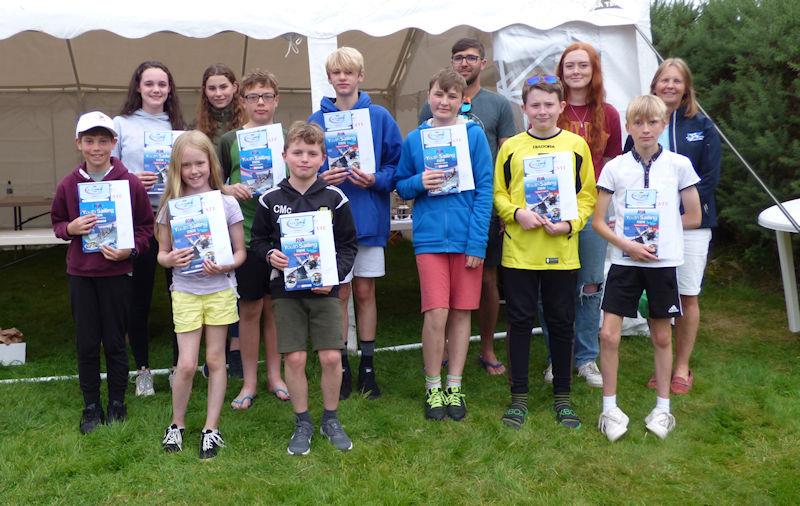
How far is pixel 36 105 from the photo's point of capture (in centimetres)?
890

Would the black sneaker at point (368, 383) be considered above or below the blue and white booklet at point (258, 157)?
below

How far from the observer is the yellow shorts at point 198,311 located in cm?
324

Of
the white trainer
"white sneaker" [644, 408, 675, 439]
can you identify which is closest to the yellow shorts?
the white trainer

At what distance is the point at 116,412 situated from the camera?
358cm

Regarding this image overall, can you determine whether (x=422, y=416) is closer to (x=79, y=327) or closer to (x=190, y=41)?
(x=79, y=327)

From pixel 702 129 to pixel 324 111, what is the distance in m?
1.97

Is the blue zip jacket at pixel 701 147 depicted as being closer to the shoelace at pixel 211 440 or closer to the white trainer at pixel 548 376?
the white trainer at pixel 548 376

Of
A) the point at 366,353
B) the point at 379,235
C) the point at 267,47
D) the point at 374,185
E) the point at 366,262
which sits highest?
the point at 267,47

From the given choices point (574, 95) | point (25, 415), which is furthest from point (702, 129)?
point (25, 415)

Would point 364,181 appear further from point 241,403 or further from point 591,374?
point 591,374

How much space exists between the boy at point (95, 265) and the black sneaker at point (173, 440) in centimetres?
43

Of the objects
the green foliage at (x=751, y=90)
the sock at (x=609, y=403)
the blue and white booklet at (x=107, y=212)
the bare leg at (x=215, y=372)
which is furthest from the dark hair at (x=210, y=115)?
the green foliage at (x=751, y=90)

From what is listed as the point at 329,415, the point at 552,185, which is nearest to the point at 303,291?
the point at 329,415

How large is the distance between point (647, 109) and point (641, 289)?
0.82 meters
